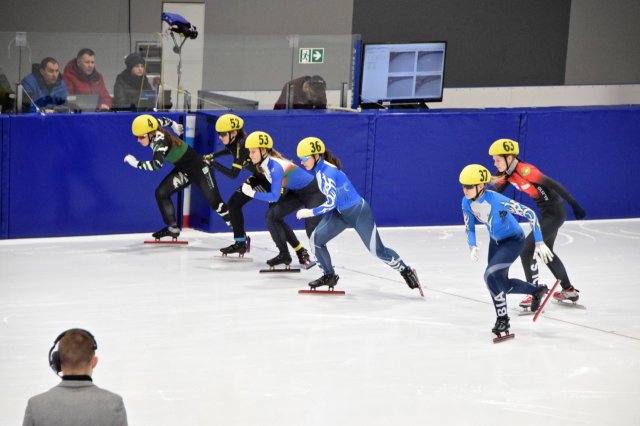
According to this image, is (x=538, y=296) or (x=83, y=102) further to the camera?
(x=83, y=102)

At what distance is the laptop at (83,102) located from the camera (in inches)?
495

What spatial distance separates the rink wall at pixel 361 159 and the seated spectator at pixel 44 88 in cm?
18

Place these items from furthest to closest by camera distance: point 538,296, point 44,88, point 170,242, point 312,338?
1. point 170,242
2. point 44,88
3. point 538,296
4. point 312,338

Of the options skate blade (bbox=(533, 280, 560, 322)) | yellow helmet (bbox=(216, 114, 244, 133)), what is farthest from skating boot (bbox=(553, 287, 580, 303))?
yellow helmet (bbox=(216, 114, 244, 133))

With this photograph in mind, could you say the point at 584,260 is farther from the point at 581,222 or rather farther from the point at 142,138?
the point at 142,138

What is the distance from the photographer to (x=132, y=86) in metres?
12.9

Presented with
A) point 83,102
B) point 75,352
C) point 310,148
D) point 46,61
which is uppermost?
point 46,61

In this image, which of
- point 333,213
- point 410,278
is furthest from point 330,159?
point 410,278

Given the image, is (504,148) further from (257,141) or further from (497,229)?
(257,141)

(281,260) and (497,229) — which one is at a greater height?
(497,229)

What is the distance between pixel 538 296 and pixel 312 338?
203 centimetres

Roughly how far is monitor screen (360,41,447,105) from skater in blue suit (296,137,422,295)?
4070 millimetres

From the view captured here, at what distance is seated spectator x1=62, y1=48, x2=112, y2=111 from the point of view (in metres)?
12.4

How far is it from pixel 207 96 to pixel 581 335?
5730 millimetres
